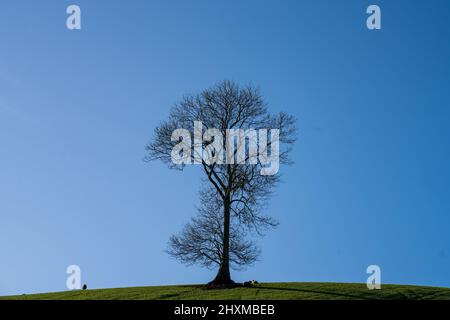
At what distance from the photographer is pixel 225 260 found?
44219 mm

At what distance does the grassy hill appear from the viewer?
37.2 meters

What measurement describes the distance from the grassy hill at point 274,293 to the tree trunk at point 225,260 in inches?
63.0

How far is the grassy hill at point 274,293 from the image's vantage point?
37234 millimetres

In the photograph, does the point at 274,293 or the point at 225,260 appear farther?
the point at 225,260

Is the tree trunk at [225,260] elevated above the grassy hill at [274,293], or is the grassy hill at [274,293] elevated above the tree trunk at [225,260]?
the tree trunk at [225,260]

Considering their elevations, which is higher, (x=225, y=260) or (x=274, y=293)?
(x=225, y=260)

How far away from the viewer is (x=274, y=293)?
38219mm

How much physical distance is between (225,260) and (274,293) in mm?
7126

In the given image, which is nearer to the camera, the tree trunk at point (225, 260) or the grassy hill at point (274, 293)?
the grassy hill at point (274, 293)
